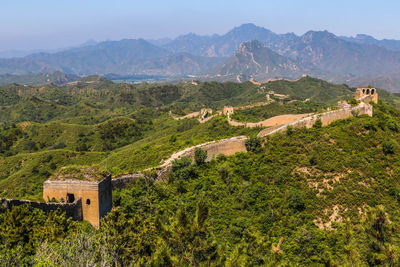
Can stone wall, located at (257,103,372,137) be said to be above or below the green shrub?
above

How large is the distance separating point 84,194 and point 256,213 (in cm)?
1254

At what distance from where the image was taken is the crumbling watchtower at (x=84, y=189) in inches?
788

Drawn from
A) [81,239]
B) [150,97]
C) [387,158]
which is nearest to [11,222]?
[81,239]

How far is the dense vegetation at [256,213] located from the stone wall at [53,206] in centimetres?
83

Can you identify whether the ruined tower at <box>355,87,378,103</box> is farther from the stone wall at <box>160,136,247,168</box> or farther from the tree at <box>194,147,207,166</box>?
the tree at <box>194,147,207,166</box>

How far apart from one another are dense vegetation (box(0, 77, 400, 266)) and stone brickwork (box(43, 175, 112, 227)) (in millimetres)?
1128

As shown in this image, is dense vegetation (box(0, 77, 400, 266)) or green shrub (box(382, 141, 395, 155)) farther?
green shrub (box(382, 141, 395, 155))

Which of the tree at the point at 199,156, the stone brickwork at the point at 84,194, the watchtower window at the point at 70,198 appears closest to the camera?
the stone brickwork at the point at 84,194

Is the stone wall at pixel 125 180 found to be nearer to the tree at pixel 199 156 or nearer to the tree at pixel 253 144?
the tree at pixel 199 156

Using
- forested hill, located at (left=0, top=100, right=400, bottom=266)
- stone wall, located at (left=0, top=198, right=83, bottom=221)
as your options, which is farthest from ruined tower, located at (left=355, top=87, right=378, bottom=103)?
stone wall, located at (left=0, top=198, right=83, bottom=221)

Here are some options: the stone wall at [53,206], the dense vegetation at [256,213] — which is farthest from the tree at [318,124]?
the stone wall at [53,206]

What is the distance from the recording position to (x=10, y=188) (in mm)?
49938

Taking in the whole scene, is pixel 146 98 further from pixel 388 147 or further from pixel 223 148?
pixel 388 147

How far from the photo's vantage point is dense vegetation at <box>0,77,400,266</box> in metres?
15.1
